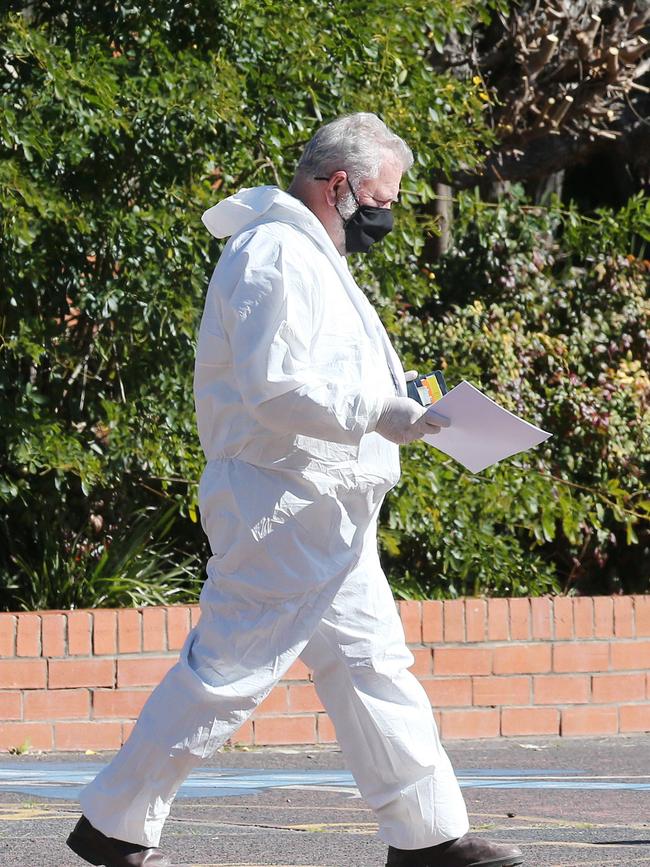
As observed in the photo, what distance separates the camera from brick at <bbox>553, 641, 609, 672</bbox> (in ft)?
23.6

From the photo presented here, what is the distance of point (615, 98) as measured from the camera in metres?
9.69

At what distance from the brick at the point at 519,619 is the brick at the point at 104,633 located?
186cm

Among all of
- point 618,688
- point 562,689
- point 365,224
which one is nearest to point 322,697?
point 365,224

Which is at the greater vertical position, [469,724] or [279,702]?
[279,702]

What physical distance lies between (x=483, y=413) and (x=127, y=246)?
10.6ft

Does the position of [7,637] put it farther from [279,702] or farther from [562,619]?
[562,619]

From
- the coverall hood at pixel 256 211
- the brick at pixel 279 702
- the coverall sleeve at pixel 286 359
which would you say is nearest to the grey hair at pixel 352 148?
the coverall hood at pixel 256 211

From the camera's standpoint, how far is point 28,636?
6344 millimetres

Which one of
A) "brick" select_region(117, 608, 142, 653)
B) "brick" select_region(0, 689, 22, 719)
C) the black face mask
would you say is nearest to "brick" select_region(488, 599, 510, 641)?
"brick" select_region(117, 608, 142, 653)

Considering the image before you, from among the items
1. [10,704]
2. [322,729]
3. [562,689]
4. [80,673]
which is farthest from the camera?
[562,689]

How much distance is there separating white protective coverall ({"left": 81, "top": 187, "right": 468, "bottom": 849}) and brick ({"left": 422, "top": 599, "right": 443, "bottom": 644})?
3236 millimetres

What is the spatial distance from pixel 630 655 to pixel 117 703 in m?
2.50

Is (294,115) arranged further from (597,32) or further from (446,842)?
(446,842)

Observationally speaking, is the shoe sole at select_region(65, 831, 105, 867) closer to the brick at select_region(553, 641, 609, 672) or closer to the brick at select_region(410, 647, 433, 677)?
the brick at select_region(410, 647, 433, 677)
